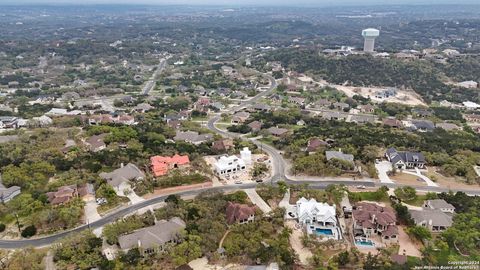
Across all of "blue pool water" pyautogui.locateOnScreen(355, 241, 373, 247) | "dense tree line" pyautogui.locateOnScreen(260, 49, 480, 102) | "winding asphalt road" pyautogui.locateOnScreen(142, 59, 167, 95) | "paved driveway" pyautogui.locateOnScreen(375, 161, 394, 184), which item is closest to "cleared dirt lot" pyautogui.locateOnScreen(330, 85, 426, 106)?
"dense tree line" pyautogui.locateOnScreen(260, 49, 480, 102)

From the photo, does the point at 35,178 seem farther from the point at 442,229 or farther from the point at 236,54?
the point at 236,54

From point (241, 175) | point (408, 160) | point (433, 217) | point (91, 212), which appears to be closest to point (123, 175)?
point (91, 212)

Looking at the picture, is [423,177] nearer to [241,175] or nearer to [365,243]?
[365,243]

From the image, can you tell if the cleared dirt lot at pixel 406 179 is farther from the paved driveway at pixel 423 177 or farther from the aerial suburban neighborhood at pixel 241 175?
the paved driveway at pixel 423 177

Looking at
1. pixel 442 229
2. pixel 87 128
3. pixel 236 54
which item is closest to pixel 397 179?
pixel 442 229

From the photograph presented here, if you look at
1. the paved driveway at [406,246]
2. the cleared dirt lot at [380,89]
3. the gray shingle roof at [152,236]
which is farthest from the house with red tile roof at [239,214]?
the cleared dirt lot at [380,89]

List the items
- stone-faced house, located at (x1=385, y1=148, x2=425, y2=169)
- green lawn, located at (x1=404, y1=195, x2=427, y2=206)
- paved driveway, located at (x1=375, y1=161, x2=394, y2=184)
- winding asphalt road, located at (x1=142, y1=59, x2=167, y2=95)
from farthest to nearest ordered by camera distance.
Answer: winding asphalt road, located at (x1=142, y1=59, x2=167, y2=95) < stone-faced house, located at (x1=385, y1=148, x2=425, y2=169) < paved driveway, located at (x1=375, y1=161, x2=394, y2=184) < green lawn, located at (x1=404, y1=195, x2=427, y2=206)

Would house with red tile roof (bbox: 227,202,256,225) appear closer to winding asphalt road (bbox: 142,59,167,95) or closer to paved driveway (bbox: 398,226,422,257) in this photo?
paved driveway (bbox: 398,226,422,257)
